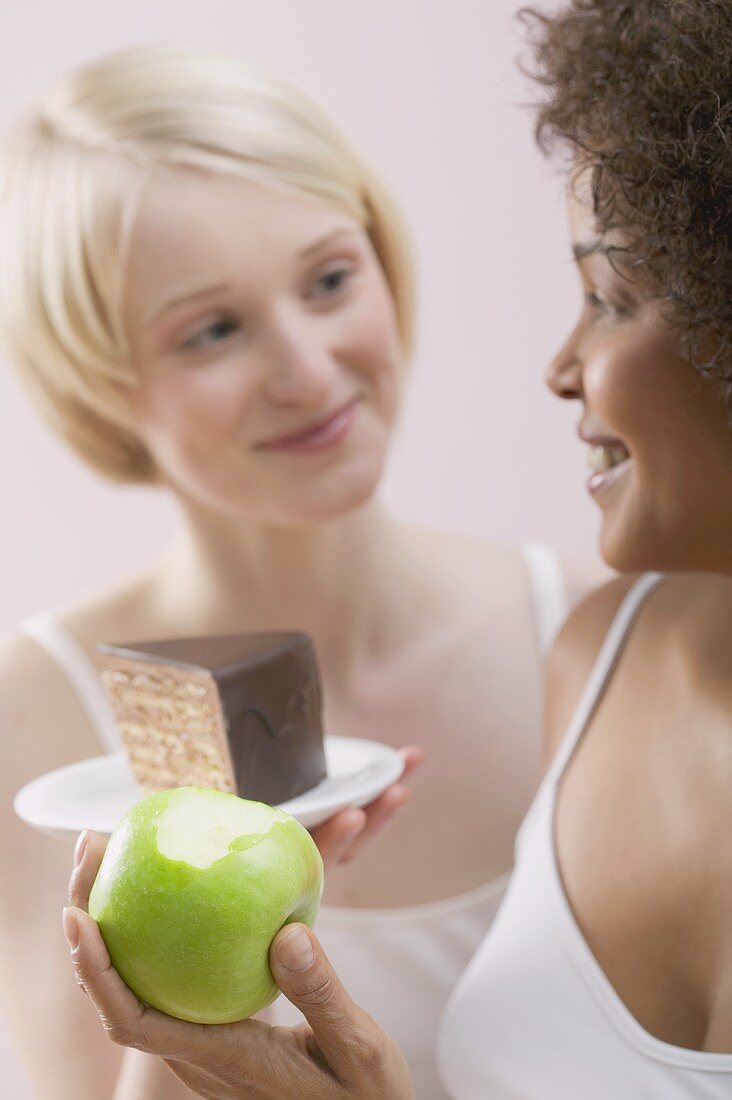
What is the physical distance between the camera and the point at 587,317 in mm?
1037

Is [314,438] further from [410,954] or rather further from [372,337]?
[410,954]

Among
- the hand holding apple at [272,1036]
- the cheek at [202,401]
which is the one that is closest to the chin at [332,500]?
the cheek at [202,401]

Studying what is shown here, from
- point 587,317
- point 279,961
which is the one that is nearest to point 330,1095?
point 279,961

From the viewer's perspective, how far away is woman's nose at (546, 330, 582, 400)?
105cm

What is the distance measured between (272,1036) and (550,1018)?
0.33 metres

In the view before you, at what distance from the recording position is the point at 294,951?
770mm

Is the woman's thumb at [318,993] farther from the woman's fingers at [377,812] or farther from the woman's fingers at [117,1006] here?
the woman's fingers at [377,812]

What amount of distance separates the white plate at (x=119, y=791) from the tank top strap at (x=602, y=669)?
155 mm

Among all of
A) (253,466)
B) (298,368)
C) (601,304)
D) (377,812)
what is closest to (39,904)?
(377,812)

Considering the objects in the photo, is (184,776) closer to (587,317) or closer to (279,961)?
(279,961)

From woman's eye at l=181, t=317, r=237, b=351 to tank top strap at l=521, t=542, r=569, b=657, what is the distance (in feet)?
1.64

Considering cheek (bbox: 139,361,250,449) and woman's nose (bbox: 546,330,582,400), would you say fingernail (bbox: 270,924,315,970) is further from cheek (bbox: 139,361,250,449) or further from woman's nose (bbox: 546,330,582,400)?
cheek (bbox: 139,361,250,449)

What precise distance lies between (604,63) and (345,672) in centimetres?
84

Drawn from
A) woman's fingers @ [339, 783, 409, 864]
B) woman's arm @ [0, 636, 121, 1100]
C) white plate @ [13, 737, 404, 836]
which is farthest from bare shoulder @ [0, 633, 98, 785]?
woman's fingers @ [339, 783, 409, 864]
